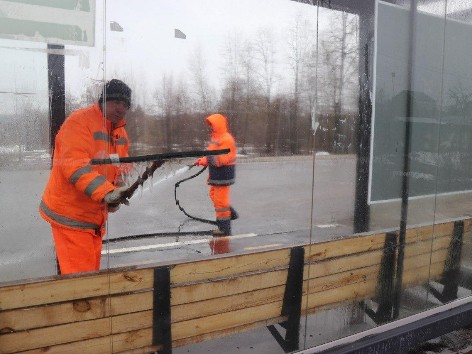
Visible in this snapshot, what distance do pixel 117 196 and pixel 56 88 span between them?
53 cm

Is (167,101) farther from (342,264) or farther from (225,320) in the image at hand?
(342,264)

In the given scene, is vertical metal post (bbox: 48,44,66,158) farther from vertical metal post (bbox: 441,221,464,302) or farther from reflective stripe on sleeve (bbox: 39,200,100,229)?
vertical metal post (bbox: 441,221,464,302)

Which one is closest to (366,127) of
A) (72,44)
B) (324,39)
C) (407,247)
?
(324,39)

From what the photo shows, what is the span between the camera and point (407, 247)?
9.87ft

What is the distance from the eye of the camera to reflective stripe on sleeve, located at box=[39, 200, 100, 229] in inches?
85.9

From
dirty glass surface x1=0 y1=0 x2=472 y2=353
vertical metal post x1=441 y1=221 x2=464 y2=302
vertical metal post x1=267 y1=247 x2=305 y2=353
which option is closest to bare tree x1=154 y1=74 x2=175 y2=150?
dirty glass surface x1=0 y1=0 x2=472 y2=353

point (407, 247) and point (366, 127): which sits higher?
point (366, 127)

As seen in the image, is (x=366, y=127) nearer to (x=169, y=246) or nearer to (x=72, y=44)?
(x=169, y=246)

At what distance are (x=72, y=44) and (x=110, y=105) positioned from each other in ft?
0.93

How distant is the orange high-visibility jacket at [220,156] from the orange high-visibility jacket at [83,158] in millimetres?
410

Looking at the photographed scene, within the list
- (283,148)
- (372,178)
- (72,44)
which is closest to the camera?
(72,44)

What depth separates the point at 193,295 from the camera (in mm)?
2305

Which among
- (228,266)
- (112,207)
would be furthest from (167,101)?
(228,266)

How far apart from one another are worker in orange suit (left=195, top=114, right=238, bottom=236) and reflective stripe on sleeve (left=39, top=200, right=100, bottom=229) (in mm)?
647
